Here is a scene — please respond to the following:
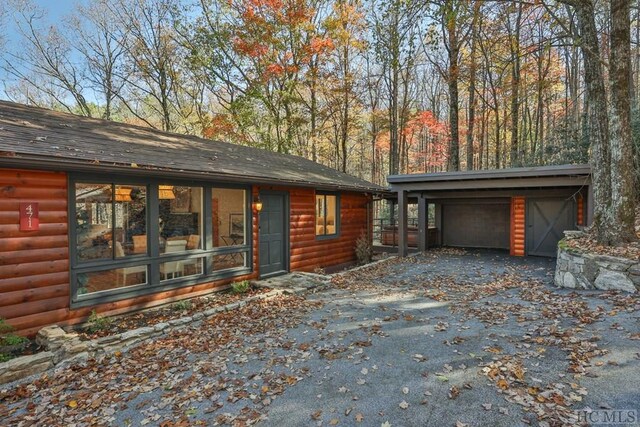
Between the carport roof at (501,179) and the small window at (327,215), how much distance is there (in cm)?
236

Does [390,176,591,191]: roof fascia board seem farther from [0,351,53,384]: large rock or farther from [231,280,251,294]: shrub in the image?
[0,351,53,384]: large rock

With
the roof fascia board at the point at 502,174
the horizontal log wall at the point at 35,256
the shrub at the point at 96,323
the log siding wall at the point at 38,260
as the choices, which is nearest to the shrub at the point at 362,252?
the roof fascia board at the point at 502,174

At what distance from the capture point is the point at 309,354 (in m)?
4.10

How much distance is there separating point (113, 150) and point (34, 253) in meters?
1.83

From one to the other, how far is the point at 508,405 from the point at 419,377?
0.79 m

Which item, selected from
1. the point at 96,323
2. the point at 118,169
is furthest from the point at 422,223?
the point at 96,323

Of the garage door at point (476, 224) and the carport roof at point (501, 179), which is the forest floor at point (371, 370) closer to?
the carport roof at point (501, 179)

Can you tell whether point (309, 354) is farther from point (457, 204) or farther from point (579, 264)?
point (457, 204)

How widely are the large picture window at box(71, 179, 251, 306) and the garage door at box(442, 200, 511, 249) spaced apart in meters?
9.54

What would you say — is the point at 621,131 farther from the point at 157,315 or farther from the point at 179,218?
the point at 157,315

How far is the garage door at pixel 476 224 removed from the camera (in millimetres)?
13102

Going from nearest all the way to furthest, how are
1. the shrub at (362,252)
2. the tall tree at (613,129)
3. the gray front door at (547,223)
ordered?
the tall tree at (613,129) → the gray front door at (547,223) → the shrub at (362,252)

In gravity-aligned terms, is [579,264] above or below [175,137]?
below

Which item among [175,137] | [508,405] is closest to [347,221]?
[175,137]
